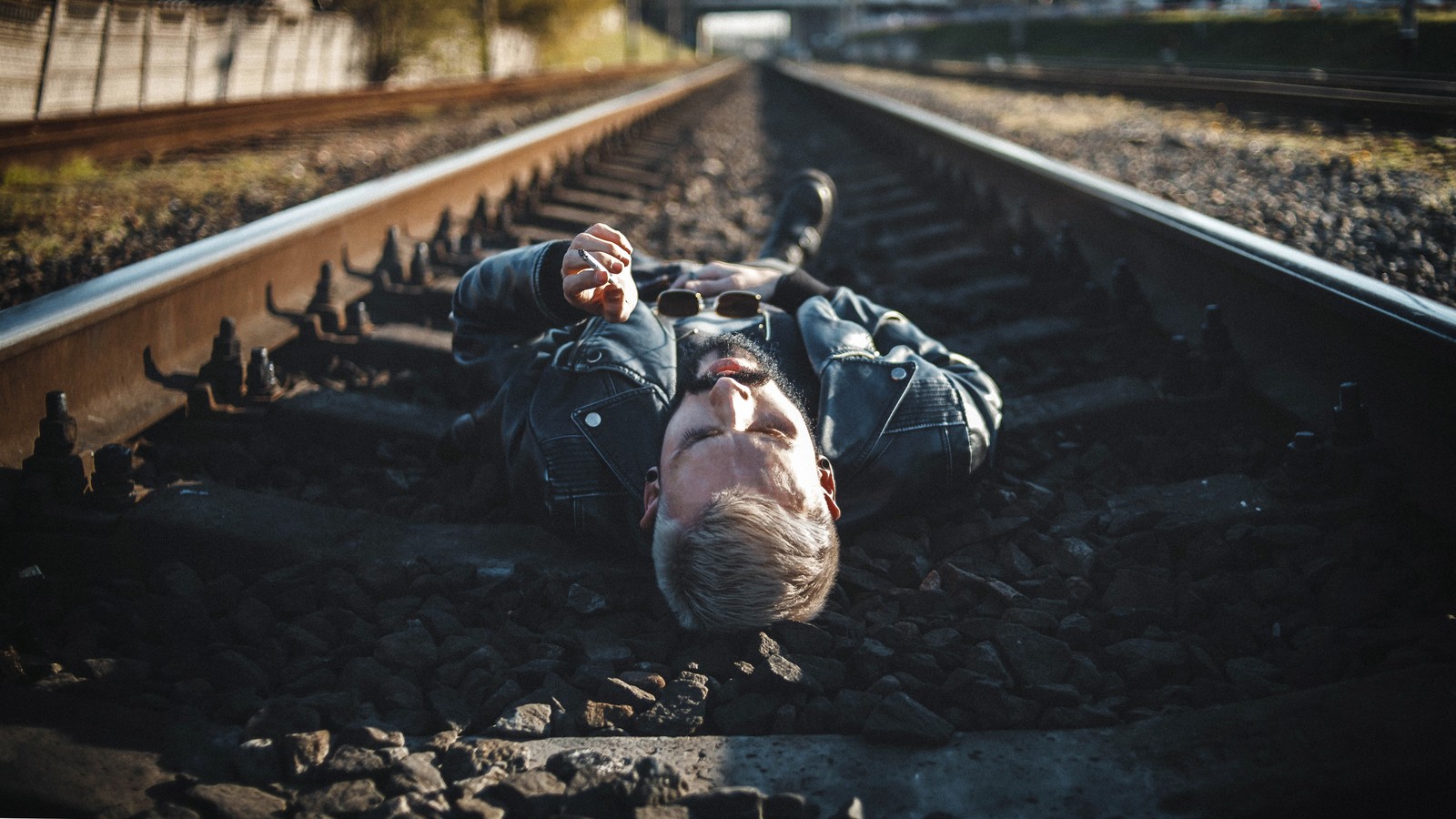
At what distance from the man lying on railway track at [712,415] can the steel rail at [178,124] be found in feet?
14.7

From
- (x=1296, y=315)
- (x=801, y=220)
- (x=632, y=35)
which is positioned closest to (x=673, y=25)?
(x=632, y=35)

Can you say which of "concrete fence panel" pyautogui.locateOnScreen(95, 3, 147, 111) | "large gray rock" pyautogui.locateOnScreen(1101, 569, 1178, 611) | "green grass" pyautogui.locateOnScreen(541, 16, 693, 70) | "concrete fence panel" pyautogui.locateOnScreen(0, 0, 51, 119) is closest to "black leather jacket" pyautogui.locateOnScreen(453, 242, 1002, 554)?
"large gray rock" pyautogui.locateOnScreen(1101, 569, 1178, 611)

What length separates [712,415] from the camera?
2.24m

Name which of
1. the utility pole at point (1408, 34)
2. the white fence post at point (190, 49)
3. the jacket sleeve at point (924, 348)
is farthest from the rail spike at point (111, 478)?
the utility pole at point (1408, 34)

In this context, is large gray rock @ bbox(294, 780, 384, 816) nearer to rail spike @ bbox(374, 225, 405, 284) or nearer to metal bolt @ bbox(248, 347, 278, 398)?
metal bolt @ bbox(248, 347, 278, 398)

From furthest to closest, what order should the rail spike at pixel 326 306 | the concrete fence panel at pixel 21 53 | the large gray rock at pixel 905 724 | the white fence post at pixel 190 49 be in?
the white fence post at pixel 190 49
the concrete fence panel at pixel 21 53
the rail spike at pixel 326 306
the large gray rock at pixel 905 724

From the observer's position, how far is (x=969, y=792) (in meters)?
1.75

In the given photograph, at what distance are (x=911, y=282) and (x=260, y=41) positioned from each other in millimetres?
13234

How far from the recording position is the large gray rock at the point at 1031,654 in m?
2.10

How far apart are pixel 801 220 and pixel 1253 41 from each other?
17.6 m

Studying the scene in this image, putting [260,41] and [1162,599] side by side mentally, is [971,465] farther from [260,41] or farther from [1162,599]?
[260,41]

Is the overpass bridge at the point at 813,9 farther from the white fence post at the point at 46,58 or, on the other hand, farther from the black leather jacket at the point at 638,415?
the black leather jacket at the point at 638,415

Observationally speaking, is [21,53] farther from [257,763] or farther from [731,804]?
[731,804]

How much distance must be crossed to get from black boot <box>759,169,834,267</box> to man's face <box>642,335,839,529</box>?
6.98ft
